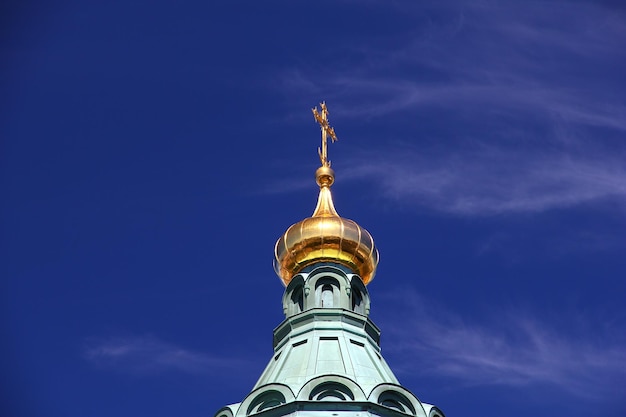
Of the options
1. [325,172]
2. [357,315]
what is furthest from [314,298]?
[325,172]

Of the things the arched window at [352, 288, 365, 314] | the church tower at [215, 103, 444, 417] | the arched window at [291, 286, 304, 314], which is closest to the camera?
the church tower at [215, 103, 444, 417]

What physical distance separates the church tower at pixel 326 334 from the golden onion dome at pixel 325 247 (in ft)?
0.06

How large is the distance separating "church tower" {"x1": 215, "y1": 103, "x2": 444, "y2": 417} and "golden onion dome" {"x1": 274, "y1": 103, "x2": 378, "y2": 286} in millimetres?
17

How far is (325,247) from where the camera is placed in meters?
26.6

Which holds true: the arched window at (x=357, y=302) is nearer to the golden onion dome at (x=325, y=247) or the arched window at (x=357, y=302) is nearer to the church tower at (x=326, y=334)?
the church tower at (x=326, y=334)

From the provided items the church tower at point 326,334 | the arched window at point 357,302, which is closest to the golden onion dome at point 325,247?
the church tower at point 326,334

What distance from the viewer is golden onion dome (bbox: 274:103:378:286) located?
26.6 m

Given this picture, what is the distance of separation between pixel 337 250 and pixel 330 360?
3008mm

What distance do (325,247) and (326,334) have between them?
211 centimetres

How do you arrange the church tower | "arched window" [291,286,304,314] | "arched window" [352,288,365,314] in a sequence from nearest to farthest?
the church tower → "arched window" [291,286,304,314] → "arched window" [352,288,365,314]

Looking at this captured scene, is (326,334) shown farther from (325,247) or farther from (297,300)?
(325,247)

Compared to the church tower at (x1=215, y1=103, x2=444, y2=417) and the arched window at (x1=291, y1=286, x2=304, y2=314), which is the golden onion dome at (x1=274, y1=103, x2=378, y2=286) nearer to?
the church tower at (x1=215, y1=103, x2=444, y2=417)

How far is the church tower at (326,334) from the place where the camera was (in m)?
22.9

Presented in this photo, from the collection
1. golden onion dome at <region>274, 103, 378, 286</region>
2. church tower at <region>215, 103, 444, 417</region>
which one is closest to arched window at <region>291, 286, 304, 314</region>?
church tower at <region>215, 103, 444, 417</region>
